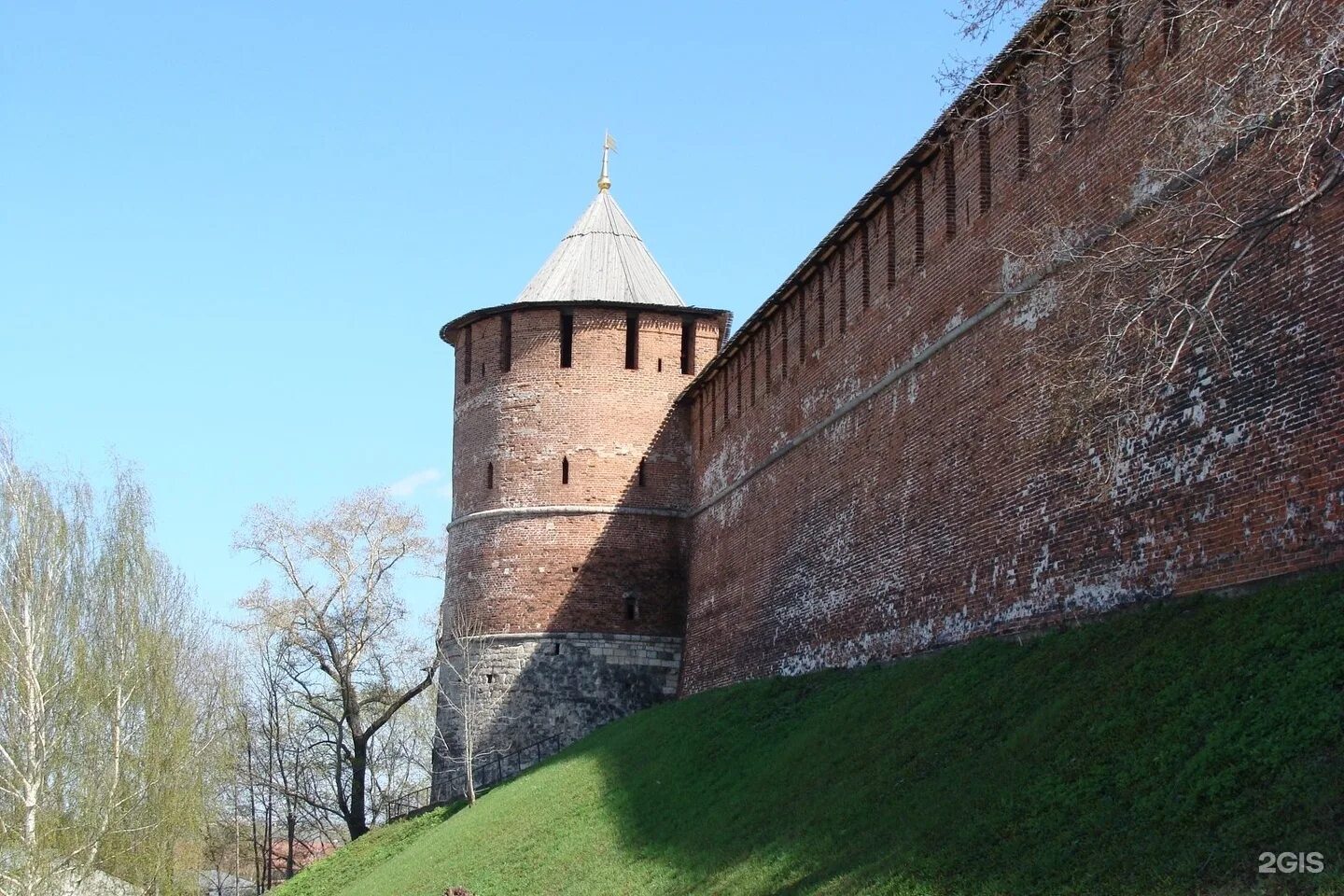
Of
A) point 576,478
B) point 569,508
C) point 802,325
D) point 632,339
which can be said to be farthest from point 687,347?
point 802,325

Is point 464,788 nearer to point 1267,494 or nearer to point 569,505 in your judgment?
point 569,505

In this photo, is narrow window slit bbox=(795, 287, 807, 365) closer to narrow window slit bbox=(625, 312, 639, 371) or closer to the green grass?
the green grass

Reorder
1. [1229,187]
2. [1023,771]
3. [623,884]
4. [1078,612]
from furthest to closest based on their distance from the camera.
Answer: [623,884] → [1078,612] → [1229,187] → [1023,771]

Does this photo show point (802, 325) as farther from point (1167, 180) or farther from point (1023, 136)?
point (1167, 180)

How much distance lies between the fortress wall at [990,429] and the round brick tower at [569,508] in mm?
1534

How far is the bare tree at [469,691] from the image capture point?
20.4m

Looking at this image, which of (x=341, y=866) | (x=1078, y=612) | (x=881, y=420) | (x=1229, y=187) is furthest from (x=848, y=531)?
(x=341, y=866)

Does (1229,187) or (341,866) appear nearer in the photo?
(1229,187)

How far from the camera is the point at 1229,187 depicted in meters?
8.72

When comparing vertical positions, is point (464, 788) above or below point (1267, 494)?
below

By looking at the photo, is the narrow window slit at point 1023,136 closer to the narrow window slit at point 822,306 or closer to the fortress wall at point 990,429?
the fortress wall at point 990,429

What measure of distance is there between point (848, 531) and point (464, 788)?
8108 mm

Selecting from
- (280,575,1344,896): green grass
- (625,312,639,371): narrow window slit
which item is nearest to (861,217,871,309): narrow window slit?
(280,575,1344,896): green grass

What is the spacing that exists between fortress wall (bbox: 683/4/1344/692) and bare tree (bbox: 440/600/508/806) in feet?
9.72
